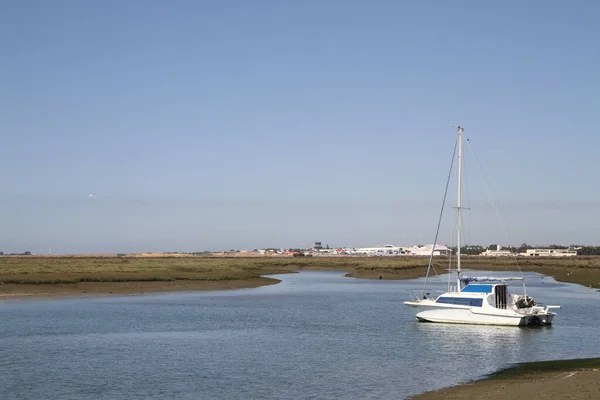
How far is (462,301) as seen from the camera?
5628 centimetres

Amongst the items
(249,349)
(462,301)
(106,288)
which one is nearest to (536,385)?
(249,349)

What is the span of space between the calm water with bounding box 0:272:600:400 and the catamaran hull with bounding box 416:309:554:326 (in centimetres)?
87

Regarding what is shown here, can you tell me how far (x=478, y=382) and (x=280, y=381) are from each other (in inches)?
352

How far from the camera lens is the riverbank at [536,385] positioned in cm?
2562

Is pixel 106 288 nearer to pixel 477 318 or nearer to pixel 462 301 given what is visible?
pixel 462 301

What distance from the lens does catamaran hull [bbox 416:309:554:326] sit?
5428 centimetres

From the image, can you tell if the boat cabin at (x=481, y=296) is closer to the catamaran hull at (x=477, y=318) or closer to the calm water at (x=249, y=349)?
the catamaran hull at (x=477, y=318)

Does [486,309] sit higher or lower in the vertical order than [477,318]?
higher

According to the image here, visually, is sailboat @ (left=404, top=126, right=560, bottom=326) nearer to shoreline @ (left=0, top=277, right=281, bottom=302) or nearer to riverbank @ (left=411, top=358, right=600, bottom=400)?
riverbank @ (left=411, top=358, right=600, bottom=400)

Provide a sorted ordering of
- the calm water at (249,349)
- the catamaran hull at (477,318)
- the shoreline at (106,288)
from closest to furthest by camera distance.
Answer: the calm water at (249,349) < the catamaran hull at (477,318) < the shoreline at (106,288)

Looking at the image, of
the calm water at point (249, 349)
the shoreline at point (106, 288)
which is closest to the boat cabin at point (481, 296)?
the calm water at point (249, 349)

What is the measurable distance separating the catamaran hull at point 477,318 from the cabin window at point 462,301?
0.61m

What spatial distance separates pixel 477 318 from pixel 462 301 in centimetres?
188

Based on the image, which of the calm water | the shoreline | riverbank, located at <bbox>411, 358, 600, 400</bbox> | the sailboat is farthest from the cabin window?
the shoreline
